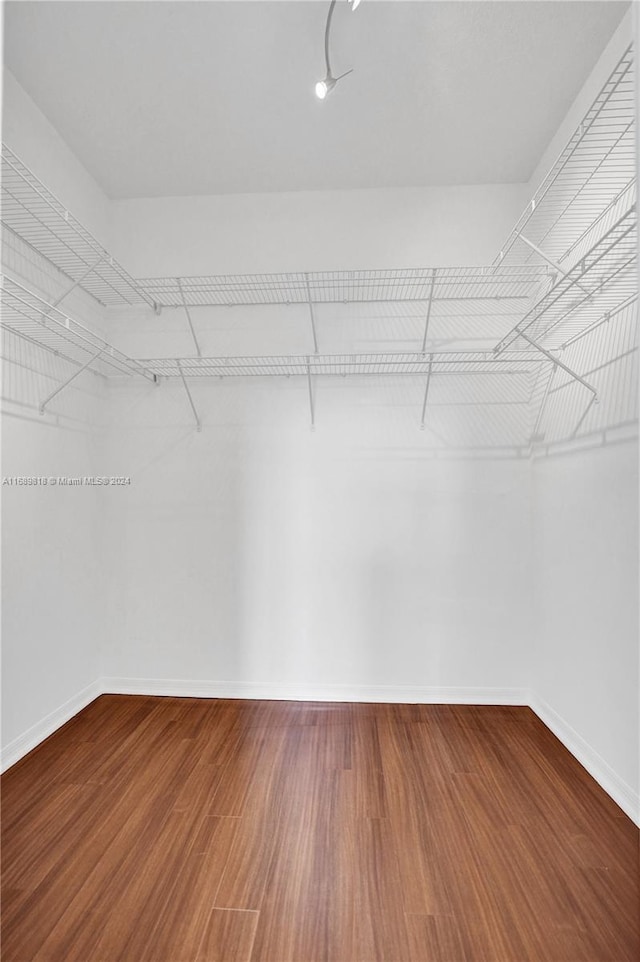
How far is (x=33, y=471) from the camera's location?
217cm

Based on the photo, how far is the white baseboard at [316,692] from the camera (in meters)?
2.58

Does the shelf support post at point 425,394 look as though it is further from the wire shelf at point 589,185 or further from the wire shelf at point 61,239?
the wire shelf at point 61,239

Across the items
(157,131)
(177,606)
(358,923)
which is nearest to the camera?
(358,923)

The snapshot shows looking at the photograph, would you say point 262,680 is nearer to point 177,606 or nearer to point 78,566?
point 177,606

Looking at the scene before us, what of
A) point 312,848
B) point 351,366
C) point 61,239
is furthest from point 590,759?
point 61,239

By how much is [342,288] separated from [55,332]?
1.30 m

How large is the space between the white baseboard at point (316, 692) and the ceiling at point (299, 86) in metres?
2.43

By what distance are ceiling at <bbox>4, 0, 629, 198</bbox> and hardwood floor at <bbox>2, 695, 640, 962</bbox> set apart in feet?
8.22

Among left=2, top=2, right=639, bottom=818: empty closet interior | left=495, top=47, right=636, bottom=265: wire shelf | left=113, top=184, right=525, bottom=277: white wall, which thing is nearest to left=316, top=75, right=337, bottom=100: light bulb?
left=495, top=47, right=636, bottom=265: wire shelf

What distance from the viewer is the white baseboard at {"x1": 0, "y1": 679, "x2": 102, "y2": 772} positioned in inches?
78.6

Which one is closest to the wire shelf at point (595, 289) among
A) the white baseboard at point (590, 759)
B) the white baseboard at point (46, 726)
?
the white baseboard at point (590, 759)

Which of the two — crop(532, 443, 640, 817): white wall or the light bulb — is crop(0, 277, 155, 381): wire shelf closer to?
the light bulb

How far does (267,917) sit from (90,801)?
0.77 meters

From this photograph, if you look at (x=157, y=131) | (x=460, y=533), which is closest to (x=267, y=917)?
(x=460, y=533)
